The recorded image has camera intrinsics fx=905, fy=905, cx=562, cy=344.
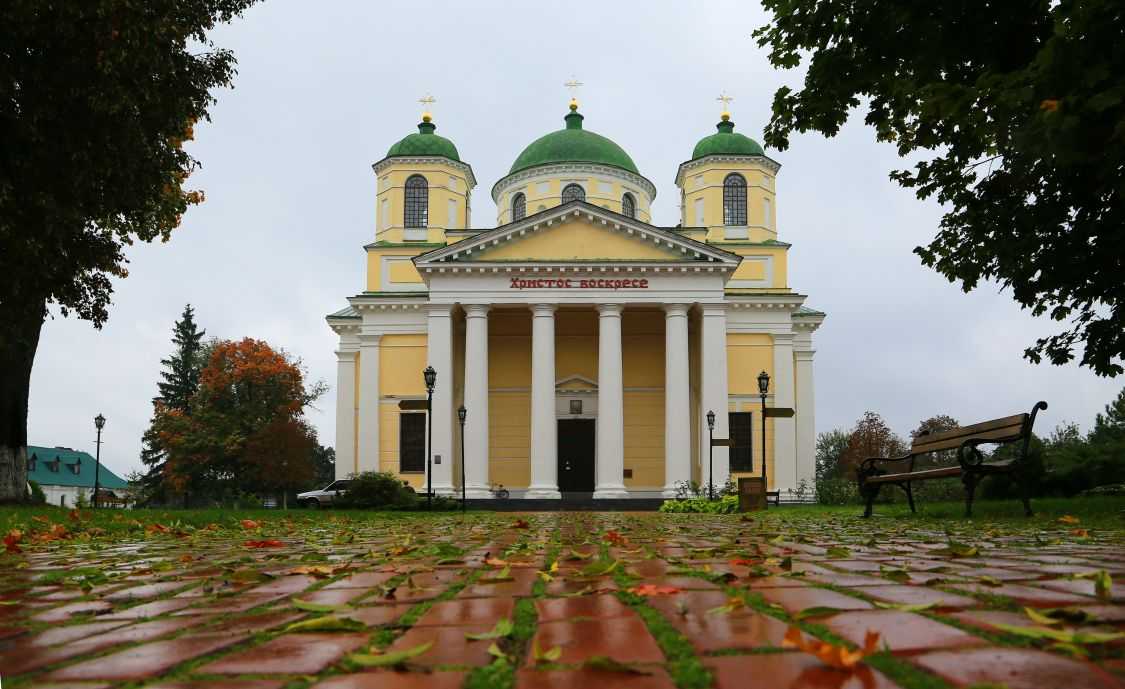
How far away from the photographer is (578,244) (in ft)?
114

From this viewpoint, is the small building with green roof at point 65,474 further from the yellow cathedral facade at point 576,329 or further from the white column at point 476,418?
A: the white column at point 476,418

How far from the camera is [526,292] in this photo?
34.3 meters

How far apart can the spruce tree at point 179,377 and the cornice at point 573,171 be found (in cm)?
3340

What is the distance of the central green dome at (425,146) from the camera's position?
136 ft

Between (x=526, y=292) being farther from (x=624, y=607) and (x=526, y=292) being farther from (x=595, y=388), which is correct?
(x=624, y=607)

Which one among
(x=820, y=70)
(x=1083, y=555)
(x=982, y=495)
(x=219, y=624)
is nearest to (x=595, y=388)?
(x=982, y=495)

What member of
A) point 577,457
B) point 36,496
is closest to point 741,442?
point 577,457

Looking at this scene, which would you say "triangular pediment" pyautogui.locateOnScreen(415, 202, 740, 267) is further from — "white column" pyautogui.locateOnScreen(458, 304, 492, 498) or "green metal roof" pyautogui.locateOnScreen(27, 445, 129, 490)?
"green metal roof" pyautogui.locateOnScreen(27, 445, 129, 490)

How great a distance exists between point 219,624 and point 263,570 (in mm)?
2138

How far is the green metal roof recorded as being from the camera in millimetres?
74469

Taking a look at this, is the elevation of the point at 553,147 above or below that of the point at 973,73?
above

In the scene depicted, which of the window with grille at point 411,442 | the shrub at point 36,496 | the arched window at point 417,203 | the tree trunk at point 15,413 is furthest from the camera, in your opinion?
the arched window at point 417,203

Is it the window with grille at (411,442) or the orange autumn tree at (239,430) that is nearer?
the window with grille at (411,442)

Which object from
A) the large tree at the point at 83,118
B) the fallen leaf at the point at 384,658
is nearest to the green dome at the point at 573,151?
the large tree at the point at 83,118
